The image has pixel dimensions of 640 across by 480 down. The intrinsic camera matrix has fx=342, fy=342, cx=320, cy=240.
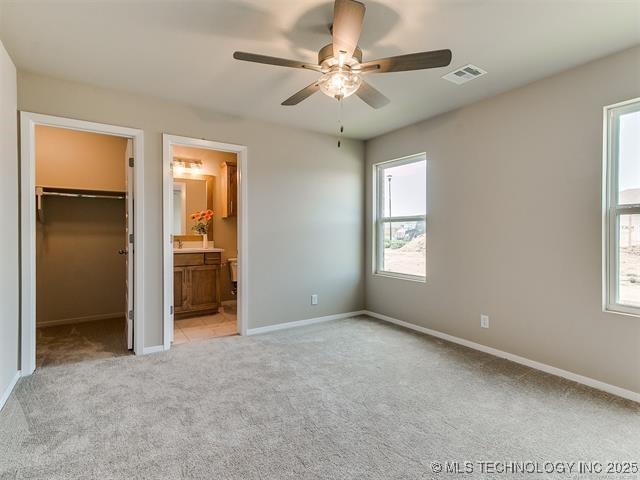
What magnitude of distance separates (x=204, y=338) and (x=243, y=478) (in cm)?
235

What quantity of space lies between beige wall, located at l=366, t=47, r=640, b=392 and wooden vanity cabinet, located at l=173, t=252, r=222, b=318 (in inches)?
111

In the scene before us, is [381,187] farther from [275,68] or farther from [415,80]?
[275,68]

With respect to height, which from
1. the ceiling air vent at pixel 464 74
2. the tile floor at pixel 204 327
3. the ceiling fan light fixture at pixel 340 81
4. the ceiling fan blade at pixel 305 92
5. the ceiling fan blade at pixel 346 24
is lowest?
the tile floor at pixel 204 327

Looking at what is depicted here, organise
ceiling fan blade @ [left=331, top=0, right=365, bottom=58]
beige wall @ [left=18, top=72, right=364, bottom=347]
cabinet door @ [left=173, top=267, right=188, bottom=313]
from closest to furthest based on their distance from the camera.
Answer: ceiling fan blade @ [left=331, top=0, right=365, bottom=58]
beige wall @ [left=18, top=72, right=364, bottom=347]
cabinet door @ [left=173, top=267, right=188, bottom=313]

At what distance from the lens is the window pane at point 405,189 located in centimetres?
409

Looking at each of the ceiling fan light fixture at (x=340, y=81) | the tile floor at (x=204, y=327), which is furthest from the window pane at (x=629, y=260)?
the tile floor at (x=204, y=327)

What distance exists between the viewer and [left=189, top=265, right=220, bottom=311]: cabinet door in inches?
186

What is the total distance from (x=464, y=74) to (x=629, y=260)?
73.3 inches

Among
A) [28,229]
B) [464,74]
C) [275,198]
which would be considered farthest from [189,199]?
[464,74]

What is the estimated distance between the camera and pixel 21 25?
2158 mm

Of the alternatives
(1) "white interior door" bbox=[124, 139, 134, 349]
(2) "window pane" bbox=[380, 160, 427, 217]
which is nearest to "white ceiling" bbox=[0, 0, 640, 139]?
(1) "white interior door" bbox=[124, 139, 134, 349]

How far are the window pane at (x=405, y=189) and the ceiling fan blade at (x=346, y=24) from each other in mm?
2425

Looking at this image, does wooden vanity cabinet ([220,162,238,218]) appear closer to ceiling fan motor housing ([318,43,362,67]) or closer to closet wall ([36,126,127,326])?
closet wall ([36,126,127,326])

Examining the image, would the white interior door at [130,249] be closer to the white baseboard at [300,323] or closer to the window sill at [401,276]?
the white baseboard at [300,323]
